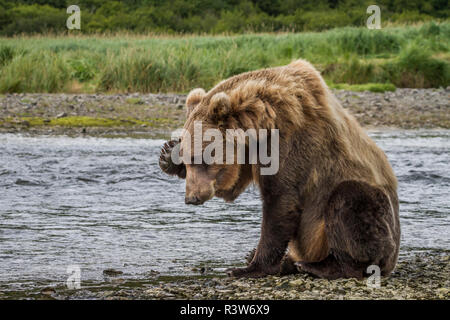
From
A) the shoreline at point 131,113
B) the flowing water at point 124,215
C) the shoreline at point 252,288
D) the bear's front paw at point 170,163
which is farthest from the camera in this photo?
the shoreline at point 131,113

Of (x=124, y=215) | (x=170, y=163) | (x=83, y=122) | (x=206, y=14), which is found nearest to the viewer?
(x=170, y=163)

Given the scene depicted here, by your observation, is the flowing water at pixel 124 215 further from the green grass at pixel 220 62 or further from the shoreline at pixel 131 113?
the green grass at pixel 220 62

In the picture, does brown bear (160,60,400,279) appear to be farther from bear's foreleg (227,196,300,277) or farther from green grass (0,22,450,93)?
green grass (0,22,450,93)

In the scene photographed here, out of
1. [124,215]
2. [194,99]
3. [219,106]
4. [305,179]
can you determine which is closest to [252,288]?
[305,179]

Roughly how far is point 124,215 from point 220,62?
42.0ft

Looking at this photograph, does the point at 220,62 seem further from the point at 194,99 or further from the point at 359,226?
the point at 359,226

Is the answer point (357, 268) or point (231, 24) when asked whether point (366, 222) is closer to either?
point (357, 268)

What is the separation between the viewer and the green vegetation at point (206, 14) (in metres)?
41.8

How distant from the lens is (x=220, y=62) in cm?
1939

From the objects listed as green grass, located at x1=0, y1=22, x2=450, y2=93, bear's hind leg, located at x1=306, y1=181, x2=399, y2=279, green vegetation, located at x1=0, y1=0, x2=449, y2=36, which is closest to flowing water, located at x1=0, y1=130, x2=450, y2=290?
bear's hind leg, located at x1=306, y1=181, x2=399, y2=279

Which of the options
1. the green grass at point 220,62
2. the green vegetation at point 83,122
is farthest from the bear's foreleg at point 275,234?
the green grass at point 220,62

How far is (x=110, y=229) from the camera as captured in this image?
20.8ft

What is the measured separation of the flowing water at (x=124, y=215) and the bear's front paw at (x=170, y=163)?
27.7 inches

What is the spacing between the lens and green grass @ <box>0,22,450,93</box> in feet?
59.1
